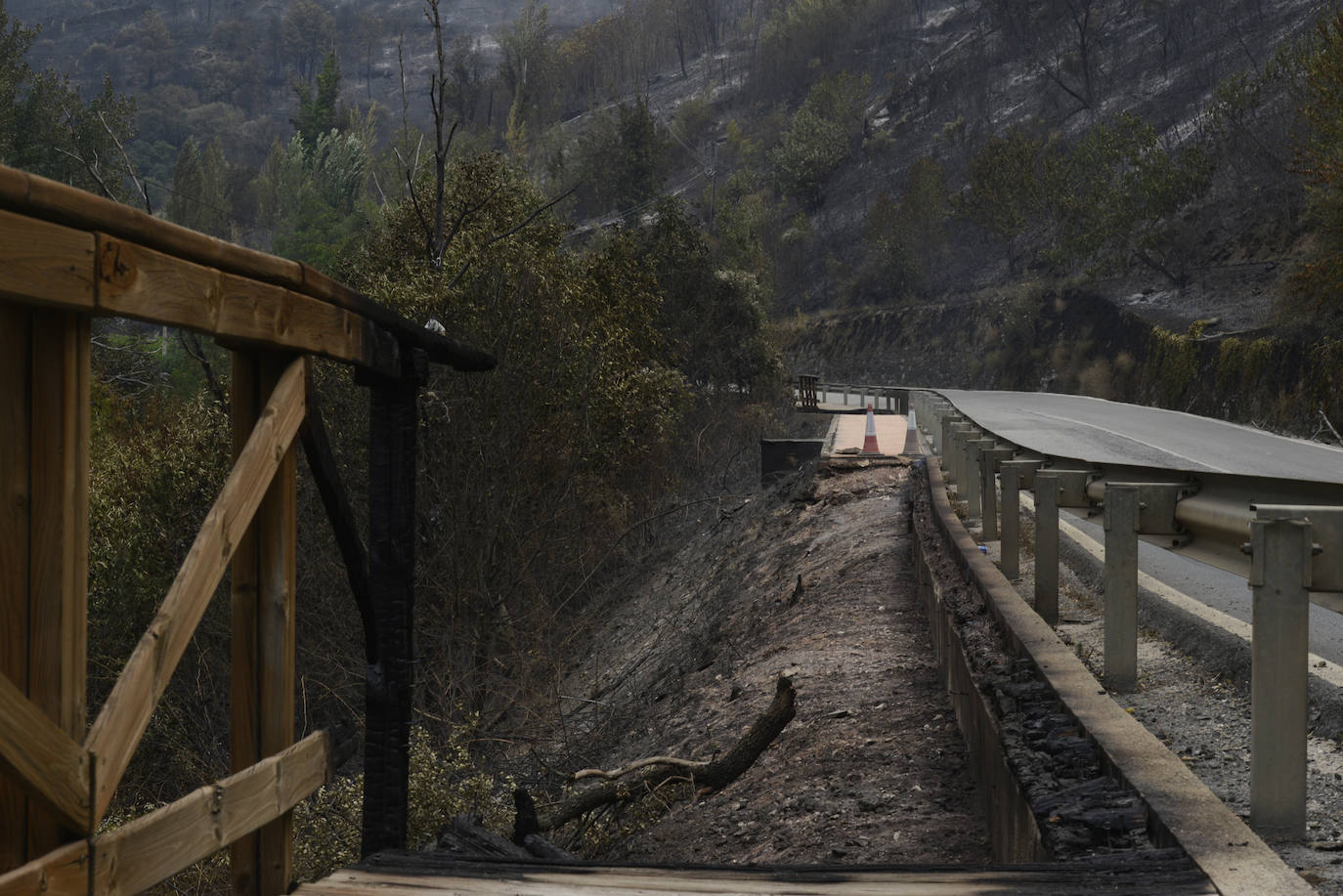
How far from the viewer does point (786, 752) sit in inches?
282

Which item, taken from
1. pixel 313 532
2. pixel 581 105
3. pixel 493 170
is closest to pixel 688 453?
pixel 493 170

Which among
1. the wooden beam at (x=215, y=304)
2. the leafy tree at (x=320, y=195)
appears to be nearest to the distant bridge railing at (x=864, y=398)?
the wooden beam at (x=215, y=304)

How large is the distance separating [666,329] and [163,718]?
63.0 feet

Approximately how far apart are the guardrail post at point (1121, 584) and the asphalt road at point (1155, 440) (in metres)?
6.53

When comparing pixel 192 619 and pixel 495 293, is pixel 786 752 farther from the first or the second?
pixel 495 293

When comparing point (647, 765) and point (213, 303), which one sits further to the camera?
point (647, 765)

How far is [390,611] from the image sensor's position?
491 centimetres

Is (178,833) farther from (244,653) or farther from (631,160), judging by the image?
(631,160)

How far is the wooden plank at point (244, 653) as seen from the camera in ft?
13.0

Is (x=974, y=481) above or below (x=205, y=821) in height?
above

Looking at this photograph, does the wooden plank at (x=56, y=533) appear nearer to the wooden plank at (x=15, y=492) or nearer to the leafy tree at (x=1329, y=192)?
the wooden plank at (x=15, y=492)

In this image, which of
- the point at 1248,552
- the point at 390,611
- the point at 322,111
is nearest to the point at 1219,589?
the point at 1248,552

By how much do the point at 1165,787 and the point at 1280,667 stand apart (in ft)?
1.63

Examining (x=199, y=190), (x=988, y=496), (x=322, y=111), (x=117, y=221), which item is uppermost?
(x=322, y=111)
